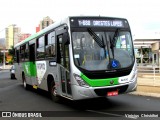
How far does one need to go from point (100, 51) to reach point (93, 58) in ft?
1.17

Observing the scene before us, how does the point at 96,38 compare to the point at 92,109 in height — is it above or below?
above

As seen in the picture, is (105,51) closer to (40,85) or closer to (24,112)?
(24,112)

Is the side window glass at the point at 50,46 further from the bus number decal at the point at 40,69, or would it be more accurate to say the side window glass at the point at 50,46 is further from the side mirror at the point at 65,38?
the side mirror at the point at 65,38

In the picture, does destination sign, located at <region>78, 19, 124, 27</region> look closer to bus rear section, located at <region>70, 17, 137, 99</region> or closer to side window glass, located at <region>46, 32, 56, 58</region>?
bus rear section, located at <region>70, 17, 137, 99</region>

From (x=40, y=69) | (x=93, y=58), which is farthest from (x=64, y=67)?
(x=40, y=69)

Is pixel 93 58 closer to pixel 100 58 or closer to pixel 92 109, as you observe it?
pixel 100 58

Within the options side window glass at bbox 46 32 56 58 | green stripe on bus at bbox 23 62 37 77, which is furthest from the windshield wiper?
green stripe on bus at bbox 23 62 37 77

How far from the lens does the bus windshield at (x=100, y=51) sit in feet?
29.5

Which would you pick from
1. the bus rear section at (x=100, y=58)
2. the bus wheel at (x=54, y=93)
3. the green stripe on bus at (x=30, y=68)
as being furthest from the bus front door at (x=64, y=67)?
the green stripe on bus at (x=30, y=68)

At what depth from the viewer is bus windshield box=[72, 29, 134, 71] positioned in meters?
8.99

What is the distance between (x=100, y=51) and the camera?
30.0 ft

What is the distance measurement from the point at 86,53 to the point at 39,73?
190 inches

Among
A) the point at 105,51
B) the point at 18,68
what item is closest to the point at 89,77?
the point at 105,51

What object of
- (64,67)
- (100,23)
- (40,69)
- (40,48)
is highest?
(100,23)
